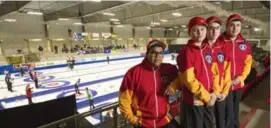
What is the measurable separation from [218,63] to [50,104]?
4010 mm

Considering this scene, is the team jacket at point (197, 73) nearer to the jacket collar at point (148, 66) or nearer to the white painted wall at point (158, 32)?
the jacket collar at point (148, 66)

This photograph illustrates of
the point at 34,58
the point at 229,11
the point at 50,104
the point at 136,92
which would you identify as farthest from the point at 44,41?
the point at 136,92

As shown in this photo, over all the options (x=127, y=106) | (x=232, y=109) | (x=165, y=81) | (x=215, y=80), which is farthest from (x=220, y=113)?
(x=127, y=106)

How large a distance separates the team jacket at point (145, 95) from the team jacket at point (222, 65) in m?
0.60

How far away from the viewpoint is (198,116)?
2.06 m

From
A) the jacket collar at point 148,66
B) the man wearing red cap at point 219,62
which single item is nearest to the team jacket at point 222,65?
the man wearing red cap at point 219,62

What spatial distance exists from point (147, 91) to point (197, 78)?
1.69ft

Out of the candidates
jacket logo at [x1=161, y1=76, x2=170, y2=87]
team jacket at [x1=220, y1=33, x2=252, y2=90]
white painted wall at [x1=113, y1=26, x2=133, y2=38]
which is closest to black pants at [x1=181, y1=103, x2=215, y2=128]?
jacket logo at [x1=161, y1=76, x2=170, y2=87]

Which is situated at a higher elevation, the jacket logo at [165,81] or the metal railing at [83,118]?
the jacket logo at [165,81]

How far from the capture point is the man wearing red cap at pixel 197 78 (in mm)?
1891

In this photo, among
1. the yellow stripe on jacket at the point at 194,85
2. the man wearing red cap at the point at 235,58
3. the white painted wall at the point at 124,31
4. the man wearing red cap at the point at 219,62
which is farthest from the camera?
the white painted wall at the point at 124,31

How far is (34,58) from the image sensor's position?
782 inches

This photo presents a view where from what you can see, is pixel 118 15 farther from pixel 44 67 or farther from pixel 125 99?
pixel 125 99

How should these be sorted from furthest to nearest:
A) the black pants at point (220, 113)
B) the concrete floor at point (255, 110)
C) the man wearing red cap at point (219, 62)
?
1. the concrete floor at point (255, 110)
2. the black pants at point (220, 113)
3. the man wearing red cap at point (219, 62)
